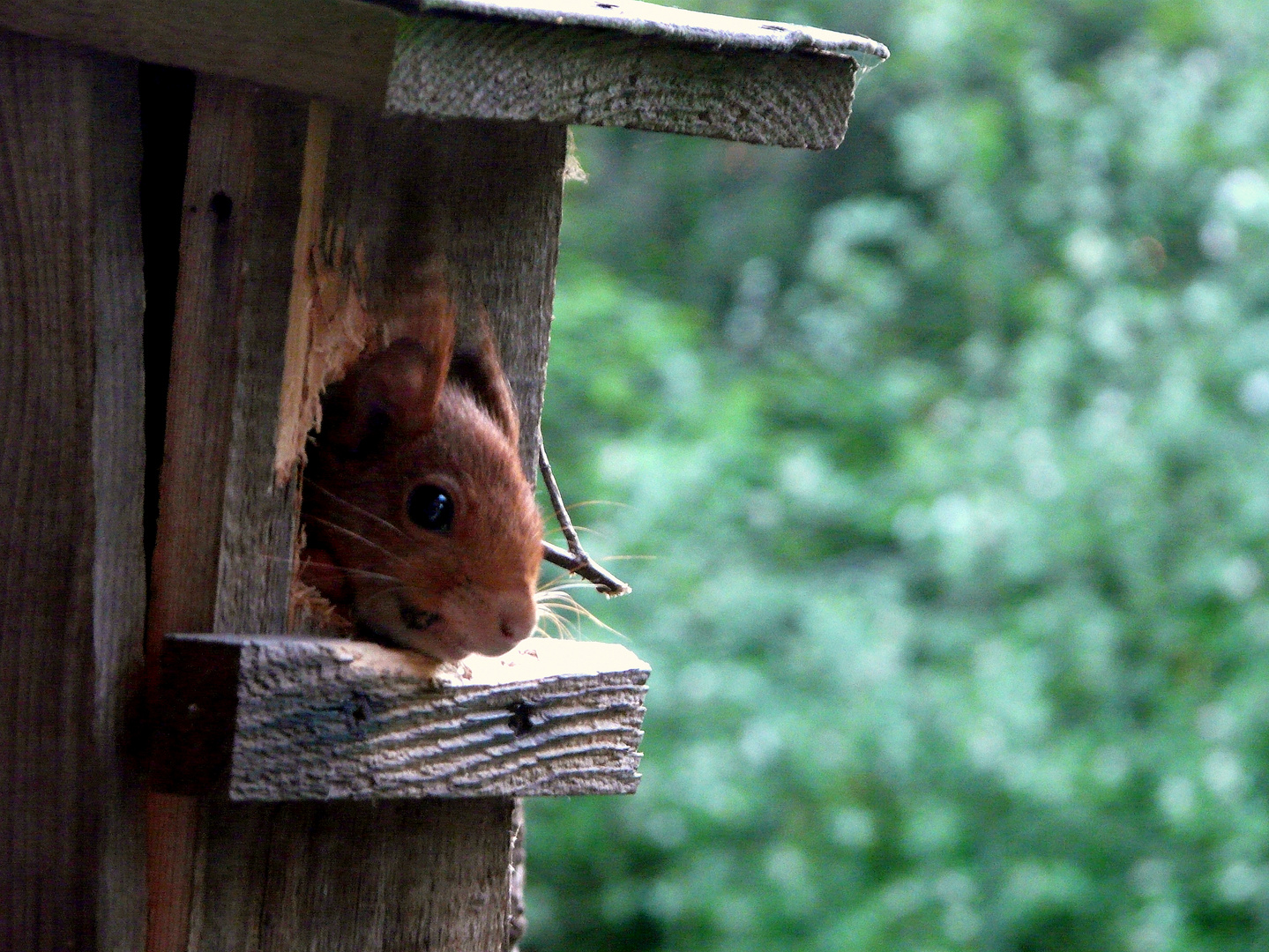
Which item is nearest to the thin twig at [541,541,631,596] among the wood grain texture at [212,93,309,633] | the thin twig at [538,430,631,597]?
the thin twig at [538,430,631,597]

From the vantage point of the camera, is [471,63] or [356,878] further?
[356,878]

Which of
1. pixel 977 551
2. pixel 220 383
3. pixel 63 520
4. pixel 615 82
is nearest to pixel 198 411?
pixel 220 383

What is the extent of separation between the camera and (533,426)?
1.74 m

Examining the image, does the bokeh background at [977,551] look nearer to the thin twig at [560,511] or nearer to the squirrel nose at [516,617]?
the thin twig at [560,511]

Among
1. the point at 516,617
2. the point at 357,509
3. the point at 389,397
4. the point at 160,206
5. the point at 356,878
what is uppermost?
the point at 160,206

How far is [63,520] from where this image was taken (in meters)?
1.41

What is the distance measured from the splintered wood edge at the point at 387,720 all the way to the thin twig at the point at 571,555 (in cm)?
11

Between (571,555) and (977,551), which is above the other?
(977,551)

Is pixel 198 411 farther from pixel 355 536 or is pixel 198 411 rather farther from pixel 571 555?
pixel 571 555

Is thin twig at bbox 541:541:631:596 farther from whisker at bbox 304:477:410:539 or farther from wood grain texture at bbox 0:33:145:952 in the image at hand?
wood grain texture at bbox 0:33:145:952

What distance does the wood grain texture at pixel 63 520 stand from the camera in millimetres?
1408

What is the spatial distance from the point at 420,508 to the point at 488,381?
175 mm

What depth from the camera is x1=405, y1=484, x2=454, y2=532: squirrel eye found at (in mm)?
1554

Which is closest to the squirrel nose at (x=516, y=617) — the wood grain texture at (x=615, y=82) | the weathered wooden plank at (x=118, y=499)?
the weathered wooden plank at (x=118, y=499)
